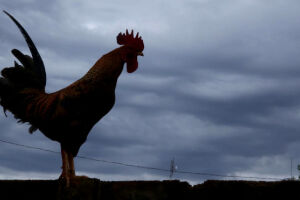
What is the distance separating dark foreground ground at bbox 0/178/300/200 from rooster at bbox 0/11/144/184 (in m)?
0.32

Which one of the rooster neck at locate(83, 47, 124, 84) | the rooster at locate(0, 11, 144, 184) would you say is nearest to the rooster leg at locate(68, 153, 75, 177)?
the rooster at locate(0, 11, 144, 184)

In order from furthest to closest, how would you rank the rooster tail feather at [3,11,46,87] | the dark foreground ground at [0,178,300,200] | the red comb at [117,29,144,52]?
the rooster tail feather at [3,11,46,87] → the red comb at [117,29,144,52] → the dark foreground ground at [0,178,300,200]

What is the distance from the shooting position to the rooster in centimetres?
575

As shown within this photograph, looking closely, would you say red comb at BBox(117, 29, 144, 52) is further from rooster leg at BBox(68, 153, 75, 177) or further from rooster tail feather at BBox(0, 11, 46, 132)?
rooster leg at BBox(68, 153, 75, 177)

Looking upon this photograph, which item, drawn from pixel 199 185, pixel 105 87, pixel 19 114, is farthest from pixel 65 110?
pixel 199 185

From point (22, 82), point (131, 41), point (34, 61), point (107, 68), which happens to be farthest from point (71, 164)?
point (131, 41)

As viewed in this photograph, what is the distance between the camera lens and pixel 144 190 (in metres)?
4.10

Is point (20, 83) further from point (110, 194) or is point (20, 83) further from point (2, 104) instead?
point (110, 194)

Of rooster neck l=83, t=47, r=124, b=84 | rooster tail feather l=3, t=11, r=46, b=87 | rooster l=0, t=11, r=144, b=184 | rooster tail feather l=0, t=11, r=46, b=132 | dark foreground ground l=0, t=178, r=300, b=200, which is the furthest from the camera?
rooster tail feather l=3, t=11, r=46, b=87

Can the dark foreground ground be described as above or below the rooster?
below

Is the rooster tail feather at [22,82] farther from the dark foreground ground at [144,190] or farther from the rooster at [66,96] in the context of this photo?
the dark foreground ground at [144,190]

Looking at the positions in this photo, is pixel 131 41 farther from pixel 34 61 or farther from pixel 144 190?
pixel 144 190

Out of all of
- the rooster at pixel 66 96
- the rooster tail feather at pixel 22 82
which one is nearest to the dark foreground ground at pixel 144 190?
the rooster at pixel 66 96

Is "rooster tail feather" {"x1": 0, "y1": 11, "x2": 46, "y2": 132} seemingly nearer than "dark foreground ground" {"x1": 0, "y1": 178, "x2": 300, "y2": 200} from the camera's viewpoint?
No
